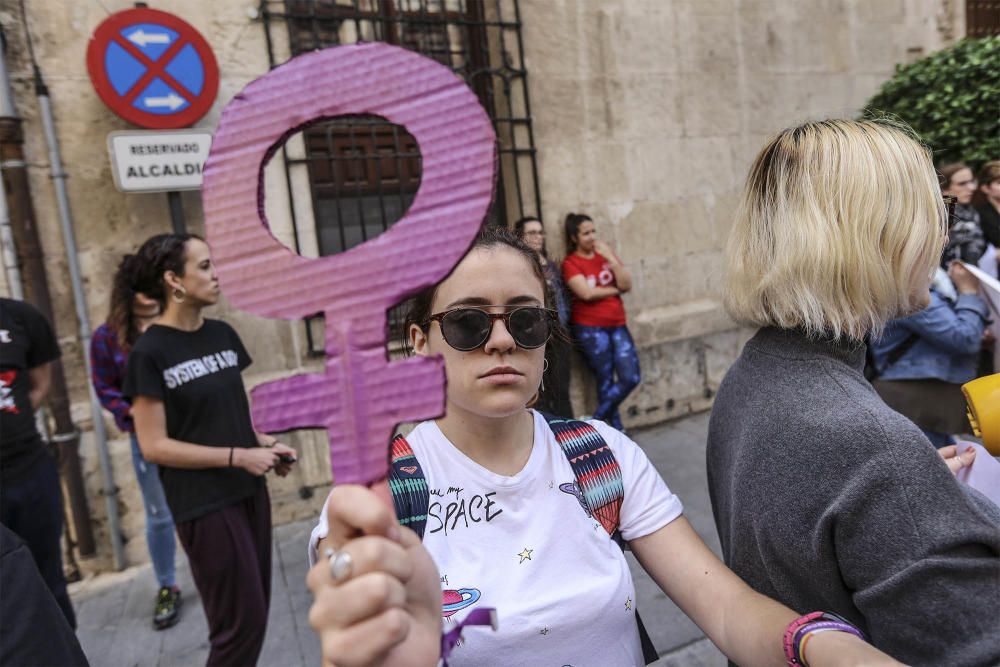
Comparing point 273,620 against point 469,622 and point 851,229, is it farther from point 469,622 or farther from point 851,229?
point 851,229

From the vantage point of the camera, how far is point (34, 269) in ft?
11.8

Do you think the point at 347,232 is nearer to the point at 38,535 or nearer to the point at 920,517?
the point at 38,535

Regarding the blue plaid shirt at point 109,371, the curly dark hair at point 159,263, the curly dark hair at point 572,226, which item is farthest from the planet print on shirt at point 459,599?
the curly dark hair at point 572,226

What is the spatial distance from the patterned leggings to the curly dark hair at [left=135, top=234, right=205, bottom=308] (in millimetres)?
3073

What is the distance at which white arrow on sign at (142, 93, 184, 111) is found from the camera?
3644 millimetres

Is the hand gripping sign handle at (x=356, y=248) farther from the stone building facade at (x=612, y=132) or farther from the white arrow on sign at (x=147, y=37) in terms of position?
the white arrow on sign at (x=147, y=37)

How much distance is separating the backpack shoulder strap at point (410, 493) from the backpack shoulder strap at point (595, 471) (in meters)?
0.31

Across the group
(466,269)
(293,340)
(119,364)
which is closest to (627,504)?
(466,269)

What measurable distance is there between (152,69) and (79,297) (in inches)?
55.3

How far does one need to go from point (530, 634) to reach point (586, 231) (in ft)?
12.9

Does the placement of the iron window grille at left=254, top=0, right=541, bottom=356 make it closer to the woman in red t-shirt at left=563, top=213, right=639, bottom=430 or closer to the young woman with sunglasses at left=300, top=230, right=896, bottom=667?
the woman in red t-shirt at left=563, top=213, right=639, bottom=430

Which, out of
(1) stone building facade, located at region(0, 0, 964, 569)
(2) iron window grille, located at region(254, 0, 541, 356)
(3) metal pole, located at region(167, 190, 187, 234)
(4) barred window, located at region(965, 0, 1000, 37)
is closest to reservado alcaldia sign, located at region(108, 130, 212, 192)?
(3) metal pole, located at region(167, 190, 187, 234)

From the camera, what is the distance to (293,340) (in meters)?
4.30

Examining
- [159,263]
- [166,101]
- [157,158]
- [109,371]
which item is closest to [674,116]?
[166,101]
